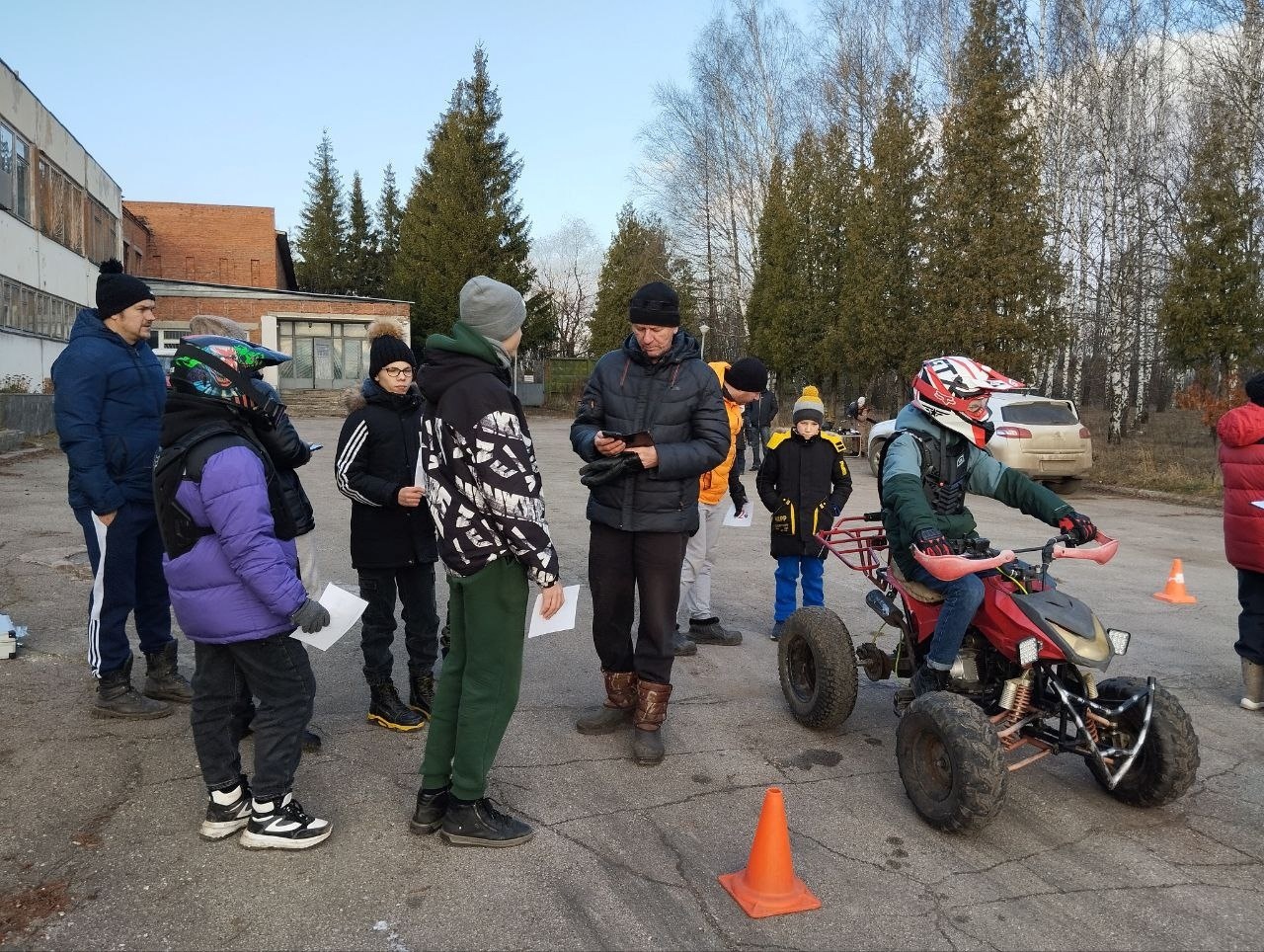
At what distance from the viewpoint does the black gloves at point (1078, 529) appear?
13.8ft

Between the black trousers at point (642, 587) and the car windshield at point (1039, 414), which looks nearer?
the black trousers at point (642, 587)

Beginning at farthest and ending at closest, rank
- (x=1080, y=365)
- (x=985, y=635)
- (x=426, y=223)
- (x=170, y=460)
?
(x=426, y=223)
(x=1080, y=365)
(x=985, y=635)
(x=170, y=460)

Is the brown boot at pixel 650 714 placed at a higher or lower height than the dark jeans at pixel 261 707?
lower

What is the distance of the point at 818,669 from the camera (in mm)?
4828

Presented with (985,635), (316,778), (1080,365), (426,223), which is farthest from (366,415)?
(426,223)

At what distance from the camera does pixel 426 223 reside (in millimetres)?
42812

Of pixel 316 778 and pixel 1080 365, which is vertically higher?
pixel 1080 365

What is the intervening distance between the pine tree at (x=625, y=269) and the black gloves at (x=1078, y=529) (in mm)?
36651

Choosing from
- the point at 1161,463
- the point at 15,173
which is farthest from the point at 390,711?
the point at 15,173

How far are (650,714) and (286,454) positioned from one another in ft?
6.85

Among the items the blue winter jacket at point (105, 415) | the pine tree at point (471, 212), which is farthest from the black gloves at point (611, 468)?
the pine tree at point (471, 212)

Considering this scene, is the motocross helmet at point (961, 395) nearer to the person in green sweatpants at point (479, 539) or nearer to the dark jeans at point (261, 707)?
the person in green sweatpants at point (479, 539)

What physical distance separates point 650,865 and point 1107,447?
879 inches

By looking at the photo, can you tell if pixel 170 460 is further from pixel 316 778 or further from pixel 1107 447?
pixel 1107 447
